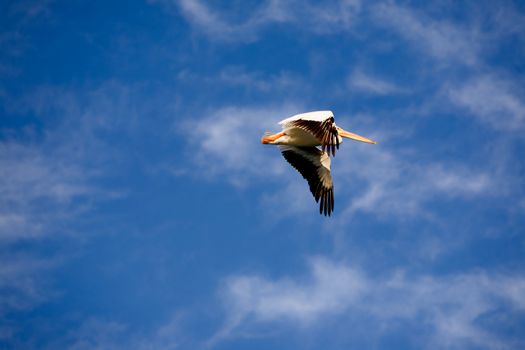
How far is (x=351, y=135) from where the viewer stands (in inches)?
749

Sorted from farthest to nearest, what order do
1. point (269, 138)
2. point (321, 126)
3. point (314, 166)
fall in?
point (314, 166)
point (269, 138)
point (321, 126)

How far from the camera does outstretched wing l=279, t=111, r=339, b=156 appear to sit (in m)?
15.6

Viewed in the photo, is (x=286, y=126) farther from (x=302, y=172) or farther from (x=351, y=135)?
(x=351, y=135)

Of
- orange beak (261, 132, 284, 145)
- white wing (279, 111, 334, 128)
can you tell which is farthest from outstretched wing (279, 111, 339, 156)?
orange beak (261, 132, 284, 145)

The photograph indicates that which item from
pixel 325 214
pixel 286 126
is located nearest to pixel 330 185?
pixel 325 214

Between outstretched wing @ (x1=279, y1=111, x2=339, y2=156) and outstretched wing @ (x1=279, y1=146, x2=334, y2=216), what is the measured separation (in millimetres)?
1390

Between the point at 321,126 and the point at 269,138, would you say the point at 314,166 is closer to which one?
the point at 269,138

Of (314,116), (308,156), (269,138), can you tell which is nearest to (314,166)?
(308,156)

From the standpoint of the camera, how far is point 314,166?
58.1 ft

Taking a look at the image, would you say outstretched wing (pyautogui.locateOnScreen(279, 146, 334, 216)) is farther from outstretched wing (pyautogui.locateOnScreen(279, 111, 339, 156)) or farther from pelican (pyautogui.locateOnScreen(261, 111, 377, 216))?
outstretched wing (pyautogui.locateOnScreen(279, 111, 339, 156))

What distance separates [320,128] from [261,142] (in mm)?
2155

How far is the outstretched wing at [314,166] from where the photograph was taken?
57.4ft

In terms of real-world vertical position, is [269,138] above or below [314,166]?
above

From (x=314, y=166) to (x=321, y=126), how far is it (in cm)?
215
